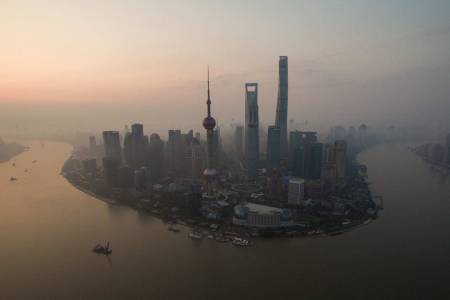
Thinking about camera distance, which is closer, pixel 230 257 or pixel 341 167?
pixel 230 257

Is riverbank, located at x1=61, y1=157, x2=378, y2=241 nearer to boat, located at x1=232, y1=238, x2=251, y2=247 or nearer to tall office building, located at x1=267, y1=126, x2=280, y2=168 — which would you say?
boat, located at x1=232, y1=238, x2=251, y2=247

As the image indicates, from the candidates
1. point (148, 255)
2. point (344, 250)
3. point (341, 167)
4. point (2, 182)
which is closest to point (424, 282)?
point (344, 250)

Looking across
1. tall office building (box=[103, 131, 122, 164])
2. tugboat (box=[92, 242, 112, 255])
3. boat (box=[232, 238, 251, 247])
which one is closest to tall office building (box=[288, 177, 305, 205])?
boat (box=[232, 238, 251, 247])

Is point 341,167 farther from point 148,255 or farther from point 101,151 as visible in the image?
point 101,151

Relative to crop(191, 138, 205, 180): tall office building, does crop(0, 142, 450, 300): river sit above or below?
below

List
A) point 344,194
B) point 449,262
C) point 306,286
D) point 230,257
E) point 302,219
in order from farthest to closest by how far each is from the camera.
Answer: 1. point 344,194
2. point 302,219
3. point 230,257
4. point 449,262
5. point 306,286

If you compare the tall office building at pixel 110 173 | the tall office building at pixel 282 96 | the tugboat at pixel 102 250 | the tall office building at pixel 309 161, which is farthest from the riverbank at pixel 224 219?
the tall office building at pixel 282 96
